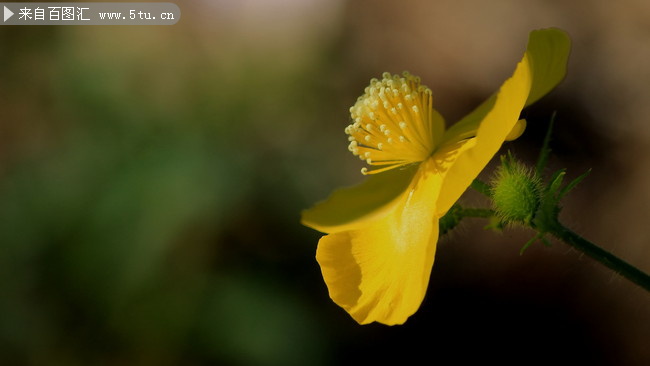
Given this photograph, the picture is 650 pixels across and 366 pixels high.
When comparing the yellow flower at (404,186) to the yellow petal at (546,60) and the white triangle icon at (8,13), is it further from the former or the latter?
the white triangle icon at (8,13)

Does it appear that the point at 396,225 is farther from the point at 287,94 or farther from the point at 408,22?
the point at 408,22

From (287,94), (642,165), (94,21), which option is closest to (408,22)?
(287,94)

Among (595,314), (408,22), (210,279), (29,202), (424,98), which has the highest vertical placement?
(408,22)

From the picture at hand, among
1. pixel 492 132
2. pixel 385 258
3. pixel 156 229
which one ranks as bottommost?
pixel 156 229

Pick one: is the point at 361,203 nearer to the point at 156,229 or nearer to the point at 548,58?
the point at 548,58

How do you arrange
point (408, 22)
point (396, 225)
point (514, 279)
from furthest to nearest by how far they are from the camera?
point (408, 22) → point (514, 279) → point (396, 225)

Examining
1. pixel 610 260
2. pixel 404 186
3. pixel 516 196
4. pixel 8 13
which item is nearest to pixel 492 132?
pixel 516 196
